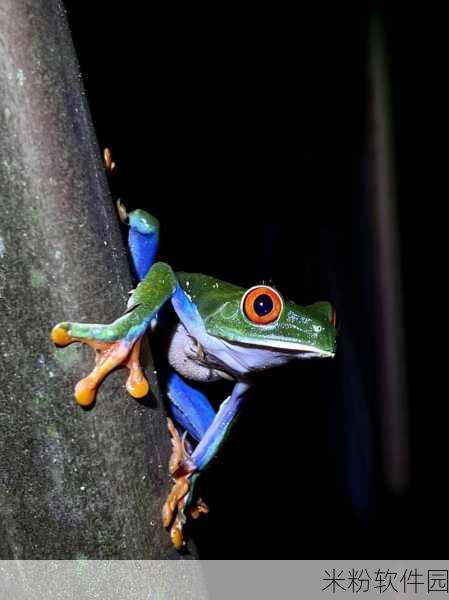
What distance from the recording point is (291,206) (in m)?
4.20

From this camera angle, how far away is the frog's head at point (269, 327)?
157cm

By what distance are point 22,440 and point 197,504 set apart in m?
0.74

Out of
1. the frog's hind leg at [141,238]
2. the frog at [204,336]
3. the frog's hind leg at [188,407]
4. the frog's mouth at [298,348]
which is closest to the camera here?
the frog at [204,336]

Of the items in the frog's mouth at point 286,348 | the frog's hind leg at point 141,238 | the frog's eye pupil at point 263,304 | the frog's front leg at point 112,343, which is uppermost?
the frog's front leg at point 112,343

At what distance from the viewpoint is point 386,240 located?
4.48 metres

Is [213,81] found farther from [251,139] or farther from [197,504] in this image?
[197,504]

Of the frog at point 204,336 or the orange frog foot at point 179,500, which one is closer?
the orange frog foot at point 179,500

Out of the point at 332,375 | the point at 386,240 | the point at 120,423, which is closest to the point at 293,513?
the point at 332,375

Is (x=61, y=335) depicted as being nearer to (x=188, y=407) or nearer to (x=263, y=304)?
(x=263, y=304)

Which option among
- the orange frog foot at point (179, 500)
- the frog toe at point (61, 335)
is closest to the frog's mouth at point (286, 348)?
the orange frog foot at point (179, 500)

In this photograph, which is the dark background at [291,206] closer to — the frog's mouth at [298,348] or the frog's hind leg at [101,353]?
the frog's mouth at [298,348]

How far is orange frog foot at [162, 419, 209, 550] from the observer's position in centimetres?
112

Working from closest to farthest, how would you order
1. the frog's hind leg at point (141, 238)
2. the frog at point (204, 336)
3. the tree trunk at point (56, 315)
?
the tree trunk at point (56, 315), the frog at point (204, 336), the frog's hind leg at point (141, 238)

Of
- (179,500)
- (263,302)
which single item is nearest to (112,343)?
(179,500)
